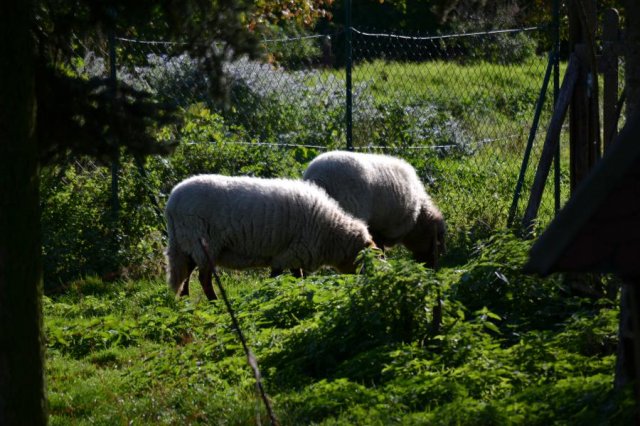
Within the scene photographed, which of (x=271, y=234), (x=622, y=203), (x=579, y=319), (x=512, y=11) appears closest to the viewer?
(x=622, y=203)

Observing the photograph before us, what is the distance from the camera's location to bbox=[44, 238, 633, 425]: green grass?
4812 mm

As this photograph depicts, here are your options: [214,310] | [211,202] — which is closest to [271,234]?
[211,202]

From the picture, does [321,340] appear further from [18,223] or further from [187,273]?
[187,273]

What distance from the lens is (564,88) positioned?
8.20 meters

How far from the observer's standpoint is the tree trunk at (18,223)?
3885 millimetres

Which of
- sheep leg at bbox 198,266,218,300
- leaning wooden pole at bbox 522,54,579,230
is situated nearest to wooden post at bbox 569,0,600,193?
leaning wooden pole at bbox 522,54,579,230

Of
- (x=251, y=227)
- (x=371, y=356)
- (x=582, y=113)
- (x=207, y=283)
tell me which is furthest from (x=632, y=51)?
(x=207, y=283)

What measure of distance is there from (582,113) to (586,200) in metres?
5.92

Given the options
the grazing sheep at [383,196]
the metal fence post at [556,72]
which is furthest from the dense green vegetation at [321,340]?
the metal fence post at [556,72]

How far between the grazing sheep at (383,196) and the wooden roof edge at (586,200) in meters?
7.02

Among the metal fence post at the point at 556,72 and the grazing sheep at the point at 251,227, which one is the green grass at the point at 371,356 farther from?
the metal fence post at the point at 556,72

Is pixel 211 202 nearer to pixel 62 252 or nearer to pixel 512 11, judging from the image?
pixel 62 252

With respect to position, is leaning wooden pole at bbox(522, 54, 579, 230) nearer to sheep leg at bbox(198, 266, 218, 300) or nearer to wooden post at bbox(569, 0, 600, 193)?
wooden post at bbox(569, 0, 600, 193)

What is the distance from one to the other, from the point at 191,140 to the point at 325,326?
5498mm
